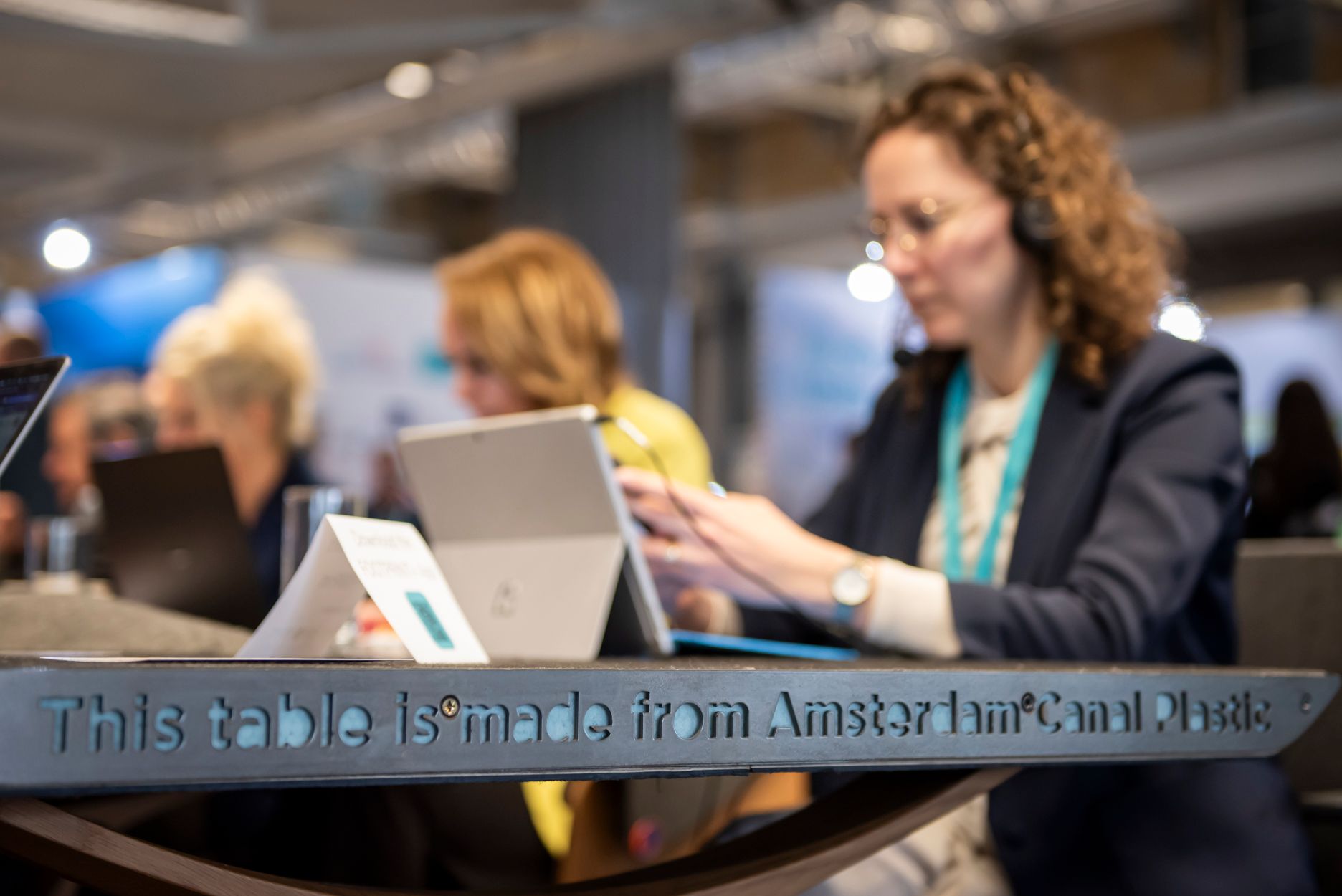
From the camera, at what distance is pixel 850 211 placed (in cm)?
1085

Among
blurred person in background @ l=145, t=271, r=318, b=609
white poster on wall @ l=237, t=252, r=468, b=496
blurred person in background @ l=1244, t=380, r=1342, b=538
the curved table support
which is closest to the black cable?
the curved table support

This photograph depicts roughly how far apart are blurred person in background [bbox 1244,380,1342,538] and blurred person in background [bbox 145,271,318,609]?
293cm

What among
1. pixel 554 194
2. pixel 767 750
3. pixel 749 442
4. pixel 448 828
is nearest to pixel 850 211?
pixel 749 442

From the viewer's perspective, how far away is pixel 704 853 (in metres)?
0.91

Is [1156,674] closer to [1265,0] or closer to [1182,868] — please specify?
[1182,868]

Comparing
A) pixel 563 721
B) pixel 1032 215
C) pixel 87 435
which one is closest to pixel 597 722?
pixel 563 721

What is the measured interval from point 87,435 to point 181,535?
3.31m

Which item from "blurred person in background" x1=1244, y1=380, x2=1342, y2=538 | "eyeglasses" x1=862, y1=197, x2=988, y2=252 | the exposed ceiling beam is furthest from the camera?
the exposed ceiling beam

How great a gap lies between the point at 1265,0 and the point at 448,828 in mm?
9099

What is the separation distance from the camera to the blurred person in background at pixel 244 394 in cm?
354

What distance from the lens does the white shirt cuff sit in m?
1.28

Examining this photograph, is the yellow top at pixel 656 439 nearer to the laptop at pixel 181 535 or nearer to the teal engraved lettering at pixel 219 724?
the laptop at pixel 181 535

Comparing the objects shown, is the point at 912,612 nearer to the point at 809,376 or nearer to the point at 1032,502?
the point at 1032,502

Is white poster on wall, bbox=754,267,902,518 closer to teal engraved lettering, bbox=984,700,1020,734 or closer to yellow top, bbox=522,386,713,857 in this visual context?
yellow top, bbox=522,386,713,857
